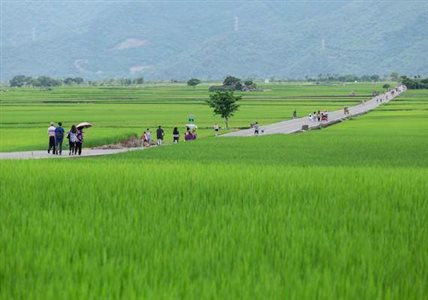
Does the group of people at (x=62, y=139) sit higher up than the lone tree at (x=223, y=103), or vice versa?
the lone tree at (x=223, y=103)

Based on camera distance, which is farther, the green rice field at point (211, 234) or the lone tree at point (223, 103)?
the lone tree at point (223, 103)

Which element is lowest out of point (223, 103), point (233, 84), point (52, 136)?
point (52, 136)

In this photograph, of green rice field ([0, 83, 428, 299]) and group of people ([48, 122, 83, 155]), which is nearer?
green rice field ([0, 83, 428, 299])

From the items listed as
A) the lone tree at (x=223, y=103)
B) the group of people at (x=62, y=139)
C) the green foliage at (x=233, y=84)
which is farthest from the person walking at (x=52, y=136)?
the green foliage at (x=233, y=84)

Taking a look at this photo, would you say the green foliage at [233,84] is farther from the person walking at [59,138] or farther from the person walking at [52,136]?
the person walking at [59,138]

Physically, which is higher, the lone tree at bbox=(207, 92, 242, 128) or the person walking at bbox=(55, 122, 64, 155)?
the lone tree at bbox=(207, 92, 242, 128)

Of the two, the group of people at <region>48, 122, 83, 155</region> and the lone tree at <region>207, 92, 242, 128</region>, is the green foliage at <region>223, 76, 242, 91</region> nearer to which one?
→ the lone tree at <region>207, 92, 242, 128</region>

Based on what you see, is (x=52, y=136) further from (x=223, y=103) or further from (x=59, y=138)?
(x=223, y=103)

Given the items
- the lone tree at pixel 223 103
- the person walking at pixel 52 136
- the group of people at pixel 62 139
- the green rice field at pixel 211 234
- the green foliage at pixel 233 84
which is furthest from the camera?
the green foliage at pixel 233 84

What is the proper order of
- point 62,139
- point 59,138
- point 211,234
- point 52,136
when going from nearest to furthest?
point 211,234, point 59,138, point 62,139, point 52,136

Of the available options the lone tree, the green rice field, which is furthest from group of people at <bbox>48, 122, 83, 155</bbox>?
the lone tree

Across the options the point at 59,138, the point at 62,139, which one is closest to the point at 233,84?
the point at 62,139

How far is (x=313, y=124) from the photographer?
59219 millimetres

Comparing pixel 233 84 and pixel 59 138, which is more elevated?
pixel 233 84
